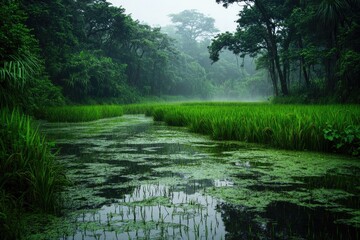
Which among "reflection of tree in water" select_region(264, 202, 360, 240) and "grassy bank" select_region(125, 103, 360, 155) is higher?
"grassy bank" select_region(125, 103, 360, 155)

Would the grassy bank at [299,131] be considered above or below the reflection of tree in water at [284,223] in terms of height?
above

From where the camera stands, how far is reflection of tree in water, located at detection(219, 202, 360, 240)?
70.1 inches

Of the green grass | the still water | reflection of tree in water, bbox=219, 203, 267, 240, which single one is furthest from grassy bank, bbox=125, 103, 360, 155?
reflection of tree in water, bbox=219, 203, 267, 240

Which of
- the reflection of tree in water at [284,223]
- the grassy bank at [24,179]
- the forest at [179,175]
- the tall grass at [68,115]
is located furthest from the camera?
the tall grass at [68,115]

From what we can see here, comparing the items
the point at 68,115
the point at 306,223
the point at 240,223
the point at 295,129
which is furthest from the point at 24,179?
the point at 68,115

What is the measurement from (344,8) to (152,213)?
1238 cm

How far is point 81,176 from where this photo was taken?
10.4ft

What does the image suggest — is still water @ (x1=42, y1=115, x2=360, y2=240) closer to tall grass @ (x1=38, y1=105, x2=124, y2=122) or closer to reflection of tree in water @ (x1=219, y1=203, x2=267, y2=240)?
reflection of tree in water @ (x1=219, y1=203, x2=267, y2=240)

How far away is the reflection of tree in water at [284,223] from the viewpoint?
178cm

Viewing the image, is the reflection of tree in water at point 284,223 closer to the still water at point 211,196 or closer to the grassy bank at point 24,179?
the still water at point 211,196

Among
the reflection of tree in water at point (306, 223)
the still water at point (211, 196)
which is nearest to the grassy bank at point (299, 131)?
the still water at point (211, 196)

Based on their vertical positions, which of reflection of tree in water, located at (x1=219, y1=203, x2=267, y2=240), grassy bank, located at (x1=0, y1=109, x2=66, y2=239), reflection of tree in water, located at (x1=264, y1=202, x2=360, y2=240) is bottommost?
reflection of tree in water, located at (x1=219, y1=203, x2=267, y2=240)

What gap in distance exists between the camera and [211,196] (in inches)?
98.5

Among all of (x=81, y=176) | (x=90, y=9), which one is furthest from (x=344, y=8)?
(x=90, y=9)
